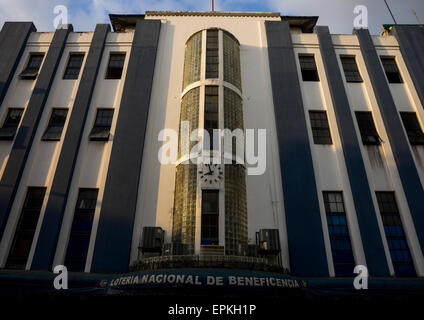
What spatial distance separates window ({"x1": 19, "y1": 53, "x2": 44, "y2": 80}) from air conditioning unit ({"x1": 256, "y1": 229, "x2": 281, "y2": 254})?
668 inches

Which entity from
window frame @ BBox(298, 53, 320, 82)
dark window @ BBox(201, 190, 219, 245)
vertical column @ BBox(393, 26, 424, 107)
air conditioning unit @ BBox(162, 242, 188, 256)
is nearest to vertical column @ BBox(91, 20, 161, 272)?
air conditioning unit @ BBox(162, 242, 188, 256)

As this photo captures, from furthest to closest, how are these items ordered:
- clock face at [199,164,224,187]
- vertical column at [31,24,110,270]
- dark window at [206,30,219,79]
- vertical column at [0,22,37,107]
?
1. vertical column at [0,22,37,107]
2. dark window at [206,30,219,79]
3. clock face at [199,164,224,187]
4. vertical column at [31,24,110,270]

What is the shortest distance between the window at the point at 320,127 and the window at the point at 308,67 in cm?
275

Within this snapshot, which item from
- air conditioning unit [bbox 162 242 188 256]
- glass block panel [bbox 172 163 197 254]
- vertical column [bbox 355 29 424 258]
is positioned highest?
vertical column [bbox 355 29 424 258]

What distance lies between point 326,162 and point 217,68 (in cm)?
816

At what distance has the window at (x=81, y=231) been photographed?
42.2 ft

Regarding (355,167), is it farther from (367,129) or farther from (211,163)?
(211,163)

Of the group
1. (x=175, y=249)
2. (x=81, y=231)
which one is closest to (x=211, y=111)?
(x=175, y=249)

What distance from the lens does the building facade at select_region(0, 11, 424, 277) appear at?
12859 millimetres

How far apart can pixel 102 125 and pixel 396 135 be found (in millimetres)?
17027

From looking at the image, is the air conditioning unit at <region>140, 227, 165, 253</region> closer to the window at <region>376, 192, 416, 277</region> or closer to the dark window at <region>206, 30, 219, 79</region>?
the dark window at <region>206, 30, 219, 79</region>
